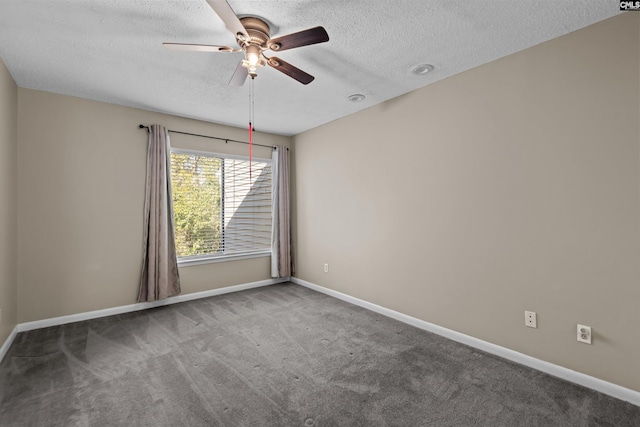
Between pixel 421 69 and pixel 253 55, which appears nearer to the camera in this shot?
pixel 253 55

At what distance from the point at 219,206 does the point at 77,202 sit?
65.1 inches

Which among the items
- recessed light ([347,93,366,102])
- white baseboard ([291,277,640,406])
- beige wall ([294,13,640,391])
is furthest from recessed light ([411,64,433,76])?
white baseboard ([291,277,640,406])

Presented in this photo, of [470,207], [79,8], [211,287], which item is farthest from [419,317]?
[79,8]

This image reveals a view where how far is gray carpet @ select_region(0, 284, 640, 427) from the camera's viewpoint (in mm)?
1742

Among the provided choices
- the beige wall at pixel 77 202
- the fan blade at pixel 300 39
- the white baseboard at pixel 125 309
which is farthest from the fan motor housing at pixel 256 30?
the white baseboard at pixel 125 309

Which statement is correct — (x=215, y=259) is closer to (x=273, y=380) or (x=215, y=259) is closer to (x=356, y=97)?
(x=273, y=380)

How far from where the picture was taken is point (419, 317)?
307 centimetres

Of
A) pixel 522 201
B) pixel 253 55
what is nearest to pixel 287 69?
pixel 253 55

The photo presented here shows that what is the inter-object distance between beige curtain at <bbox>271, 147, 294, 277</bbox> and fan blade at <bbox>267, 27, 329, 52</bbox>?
9.57ft

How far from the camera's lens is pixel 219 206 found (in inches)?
171

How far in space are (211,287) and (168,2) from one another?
350cm

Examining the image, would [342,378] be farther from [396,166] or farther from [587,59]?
[587,59]

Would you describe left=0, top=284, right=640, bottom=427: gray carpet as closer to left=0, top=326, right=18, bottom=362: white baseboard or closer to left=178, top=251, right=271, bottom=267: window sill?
left=0, top=326, right=18, bottom=362: white baseboard

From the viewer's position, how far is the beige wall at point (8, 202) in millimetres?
2488
